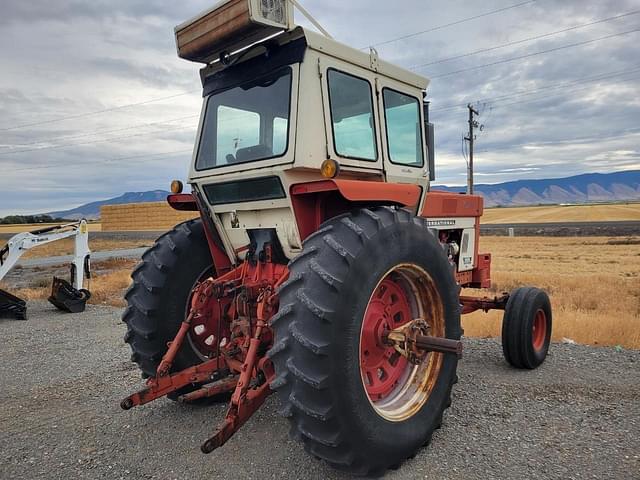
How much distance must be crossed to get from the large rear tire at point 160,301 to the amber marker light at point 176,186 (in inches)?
16.4

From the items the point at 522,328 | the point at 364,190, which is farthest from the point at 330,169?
the point at 522,328

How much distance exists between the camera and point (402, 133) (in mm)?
4453

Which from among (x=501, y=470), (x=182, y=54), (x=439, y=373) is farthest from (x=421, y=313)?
(x=182, y=54)

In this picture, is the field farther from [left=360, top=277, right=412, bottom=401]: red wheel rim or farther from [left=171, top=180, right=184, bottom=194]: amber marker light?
[left=171, top=180, right=184, bottom=194]: amber marker light

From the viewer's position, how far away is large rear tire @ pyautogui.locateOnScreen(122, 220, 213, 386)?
13.4ft

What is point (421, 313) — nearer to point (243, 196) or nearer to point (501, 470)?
point (501, 470)

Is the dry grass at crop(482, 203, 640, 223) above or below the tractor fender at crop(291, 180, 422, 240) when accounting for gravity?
below

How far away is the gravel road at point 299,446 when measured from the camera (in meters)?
3.34

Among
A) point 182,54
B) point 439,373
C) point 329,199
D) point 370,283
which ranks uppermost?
point 182,54

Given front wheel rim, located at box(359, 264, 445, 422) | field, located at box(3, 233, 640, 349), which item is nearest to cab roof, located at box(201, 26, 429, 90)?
front wheel rim, located at box(359, 264, 445, 422)

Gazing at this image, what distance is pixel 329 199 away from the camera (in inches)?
147

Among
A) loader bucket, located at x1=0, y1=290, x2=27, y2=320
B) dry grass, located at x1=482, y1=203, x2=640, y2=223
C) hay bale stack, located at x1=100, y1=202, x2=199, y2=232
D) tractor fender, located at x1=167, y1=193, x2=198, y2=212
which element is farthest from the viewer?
dry grass, located at x1=482, y1=203, x2=640, y2=223

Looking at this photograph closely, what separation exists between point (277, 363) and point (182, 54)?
2572 millimetres

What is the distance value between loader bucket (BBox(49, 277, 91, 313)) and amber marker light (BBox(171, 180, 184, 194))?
7031mm
